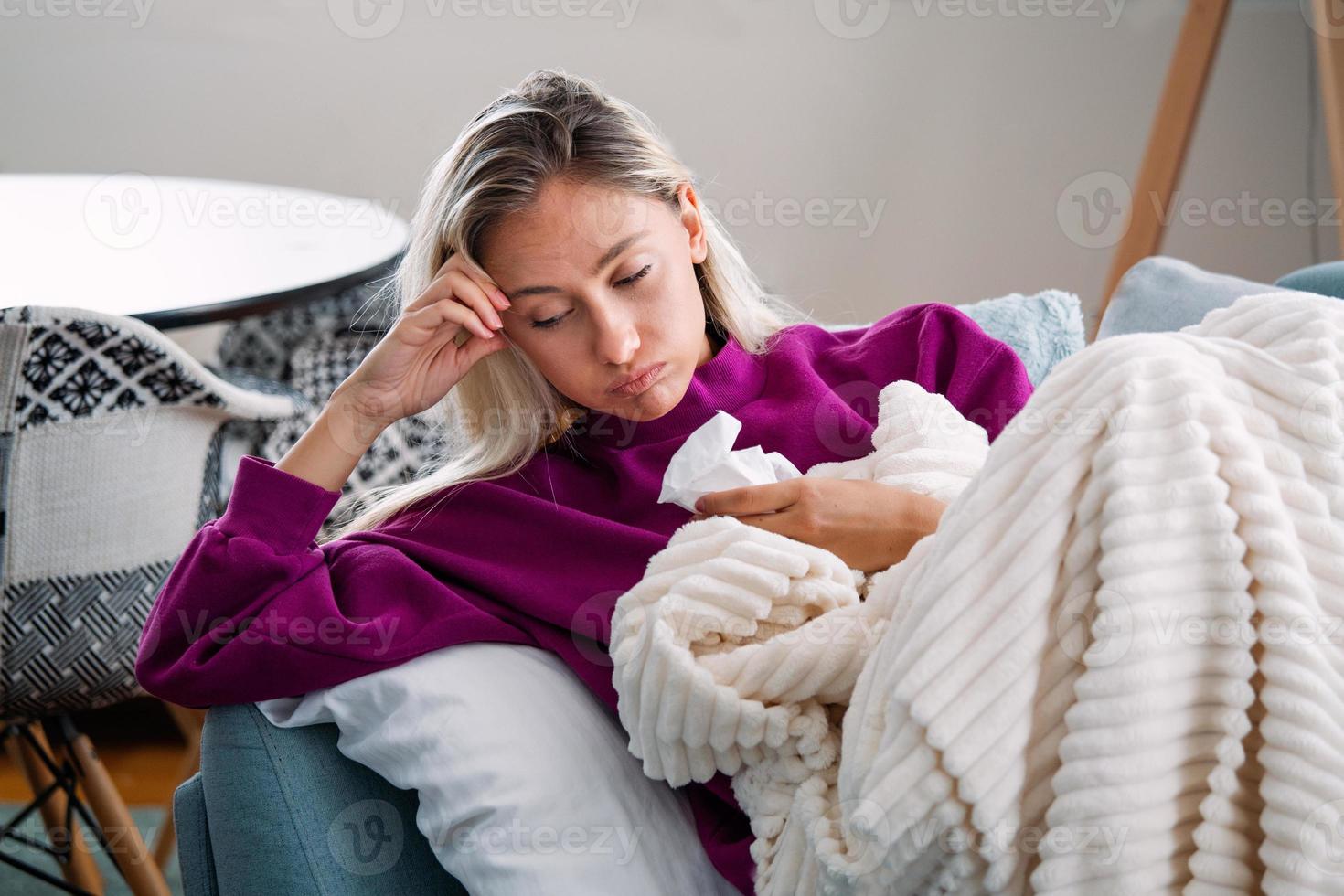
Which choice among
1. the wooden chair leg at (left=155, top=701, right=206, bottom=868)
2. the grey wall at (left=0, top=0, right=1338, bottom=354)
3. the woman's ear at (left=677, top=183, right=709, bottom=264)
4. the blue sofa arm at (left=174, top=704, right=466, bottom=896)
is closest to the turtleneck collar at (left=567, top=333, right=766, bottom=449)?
the woman's ear at (left=677, top=183, right=709, bottom=264)

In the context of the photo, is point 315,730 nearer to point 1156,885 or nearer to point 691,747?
point 691,747

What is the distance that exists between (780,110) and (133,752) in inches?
82.1

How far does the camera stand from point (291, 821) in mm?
1025

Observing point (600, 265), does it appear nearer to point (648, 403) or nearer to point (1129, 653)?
point (648, 403)

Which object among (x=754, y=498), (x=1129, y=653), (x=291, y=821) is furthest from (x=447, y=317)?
(x=1129, y=653)

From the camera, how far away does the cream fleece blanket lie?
2.41 feet

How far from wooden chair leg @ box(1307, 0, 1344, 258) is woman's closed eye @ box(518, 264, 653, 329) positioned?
1383 mm

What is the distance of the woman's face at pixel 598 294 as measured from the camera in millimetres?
1181

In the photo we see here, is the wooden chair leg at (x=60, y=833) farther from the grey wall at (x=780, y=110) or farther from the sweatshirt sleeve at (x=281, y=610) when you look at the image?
the grey wall at (x=780, y=110)

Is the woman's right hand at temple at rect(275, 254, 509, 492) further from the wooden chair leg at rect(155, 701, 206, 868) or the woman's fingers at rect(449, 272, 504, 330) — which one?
the wooden chair leg at rect(155, 701, 206, 868)

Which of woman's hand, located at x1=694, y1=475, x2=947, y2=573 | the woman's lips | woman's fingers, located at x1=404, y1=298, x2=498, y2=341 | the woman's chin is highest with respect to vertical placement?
woman's fingers, located at x1=404, y1=298, x2=498, y2=341

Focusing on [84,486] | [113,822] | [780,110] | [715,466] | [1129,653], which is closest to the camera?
[1129,653]

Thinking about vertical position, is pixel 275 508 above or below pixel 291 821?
above

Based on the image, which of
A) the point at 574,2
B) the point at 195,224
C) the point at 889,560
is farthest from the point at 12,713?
the point at 574,2
